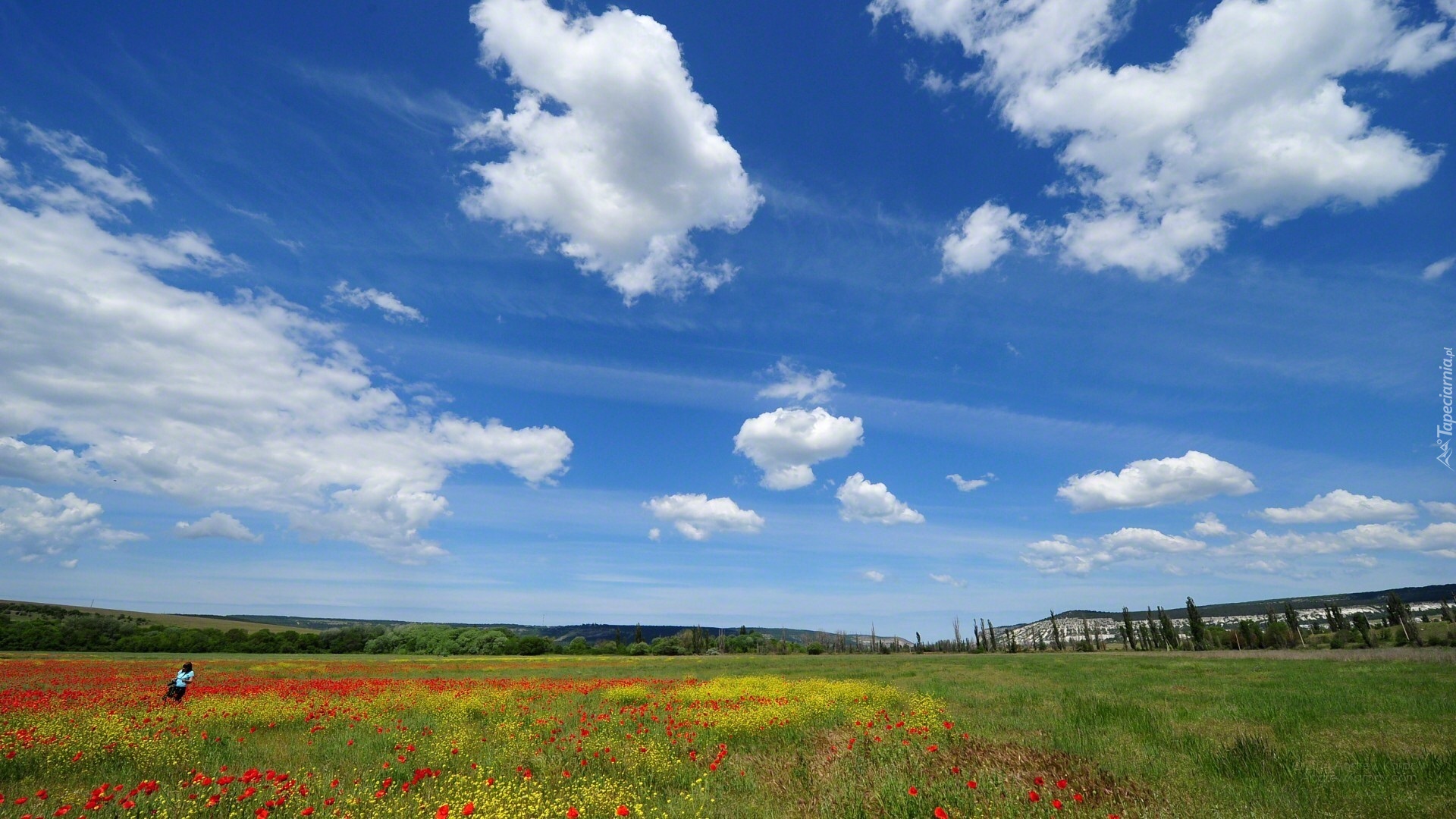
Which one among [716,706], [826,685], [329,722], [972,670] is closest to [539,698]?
[329,722]

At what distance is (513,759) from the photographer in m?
10.5

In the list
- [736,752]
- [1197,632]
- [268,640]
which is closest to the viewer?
[736,752]

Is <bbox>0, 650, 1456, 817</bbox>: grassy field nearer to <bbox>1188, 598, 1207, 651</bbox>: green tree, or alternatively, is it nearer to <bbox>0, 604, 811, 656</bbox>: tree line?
<bbox>0, 604, 811, 656</bbox>: tree line

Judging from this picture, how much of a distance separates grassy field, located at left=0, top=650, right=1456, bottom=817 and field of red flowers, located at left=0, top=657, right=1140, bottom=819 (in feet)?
0.18

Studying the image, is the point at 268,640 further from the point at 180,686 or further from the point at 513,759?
the point at 513,759

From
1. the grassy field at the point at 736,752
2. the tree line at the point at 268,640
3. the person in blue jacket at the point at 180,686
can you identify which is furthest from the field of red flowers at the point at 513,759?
the tree line at the point at 268,640

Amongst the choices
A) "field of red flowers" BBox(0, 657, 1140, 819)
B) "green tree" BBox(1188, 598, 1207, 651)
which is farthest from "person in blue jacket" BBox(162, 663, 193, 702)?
"green tree" BBox(1188, 598, 1207, 651)

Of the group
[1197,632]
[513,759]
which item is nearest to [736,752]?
[513,759]

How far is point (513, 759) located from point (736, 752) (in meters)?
4.09

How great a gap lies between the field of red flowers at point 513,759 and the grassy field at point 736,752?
56 mm

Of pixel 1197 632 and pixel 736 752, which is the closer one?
pixel 736 752

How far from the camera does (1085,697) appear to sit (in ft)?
64.1

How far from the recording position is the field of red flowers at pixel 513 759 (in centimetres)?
736

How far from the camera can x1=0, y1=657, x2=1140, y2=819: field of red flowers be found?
736cm
